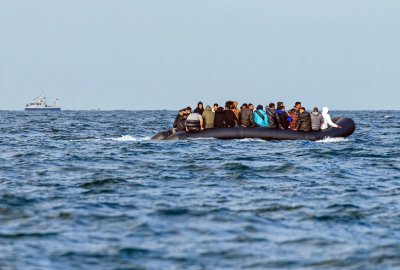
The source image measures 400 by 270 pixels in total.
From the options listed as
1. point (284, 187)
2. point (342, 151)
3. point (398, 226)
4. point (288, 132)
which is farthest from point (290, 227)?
A: point (288, 132)

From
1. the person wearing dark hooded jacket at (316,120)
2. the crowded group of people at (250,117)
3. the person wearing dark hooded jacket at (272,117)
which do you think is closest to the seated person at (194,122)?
the crowded group of people at (250,117)

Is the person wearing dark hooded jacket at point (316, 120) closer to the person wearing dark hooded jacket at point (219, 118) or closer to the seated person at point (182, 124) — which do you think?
the person wearing dark hooded jacket at point (219, 118)

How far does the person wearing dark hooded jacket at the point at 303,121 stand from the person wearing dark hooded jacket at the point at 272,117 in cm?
68

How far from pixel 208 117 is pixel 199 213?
1701 centimetres

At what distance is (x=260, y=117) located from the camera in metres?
30.2

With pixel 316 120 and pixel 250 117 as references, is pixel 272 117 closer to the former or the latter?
pixel 250 117

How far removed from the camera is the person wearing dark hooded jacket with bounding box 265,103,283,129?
29703 mm

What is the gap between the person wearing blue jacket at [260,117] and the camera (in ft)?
98.5

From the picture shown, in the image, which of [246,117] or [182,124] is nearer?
[246,117]

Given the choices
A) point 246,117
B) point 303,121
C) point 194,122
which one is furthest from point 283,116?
point 194,122

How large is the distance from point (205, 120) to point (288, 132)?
9.75 feet

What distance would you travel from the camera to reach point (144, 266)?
940 centimetres

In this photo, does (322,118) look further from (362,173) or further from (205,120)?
(362,173)

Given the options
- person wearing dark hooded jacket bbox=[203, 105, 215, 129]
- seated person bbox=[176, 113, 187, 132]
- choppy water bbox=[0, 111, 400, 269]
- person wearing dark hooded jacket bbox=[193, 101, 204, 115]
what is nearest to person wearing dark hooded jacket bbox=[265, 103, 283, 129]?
person wearing dark hooded jacket bbox=[203, 105, 215, 129]
